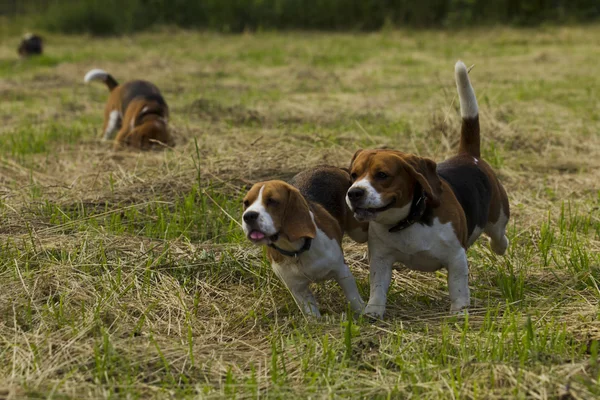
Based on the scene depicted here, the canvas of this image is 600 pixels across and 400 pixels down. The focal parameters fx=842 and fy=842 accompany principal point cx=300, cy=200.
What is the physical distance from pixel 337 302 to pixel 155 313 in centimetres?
110

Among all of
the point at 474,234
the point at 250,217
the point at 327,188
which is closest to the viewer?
the point at 250,217

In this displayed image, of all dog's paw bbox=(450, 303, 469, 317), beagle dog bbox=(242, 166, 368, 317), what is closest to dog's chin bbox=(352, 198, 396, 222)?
beagle dog bbox=(242, 166, 368, 317)

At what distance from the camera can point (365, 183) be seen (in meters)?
4.30

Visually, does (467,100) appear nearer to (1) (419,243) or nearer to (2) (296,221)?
(1) (419,243)

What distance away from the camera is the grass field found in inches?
145

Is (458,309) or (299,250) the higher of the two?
(299,250)

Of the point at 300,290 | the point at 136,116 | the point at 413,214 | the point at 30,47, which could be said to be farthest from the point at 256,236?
the point at 30,47

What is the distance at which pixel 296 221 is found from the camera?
429 cm

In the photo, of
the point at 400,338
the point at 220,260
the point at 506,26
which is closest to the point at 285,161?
the point at 220,260

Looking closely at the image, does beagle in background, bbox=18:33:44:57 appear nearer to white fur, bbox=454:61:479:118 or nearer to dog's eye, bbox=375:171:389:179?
white fur, bbox=454:61:479:118

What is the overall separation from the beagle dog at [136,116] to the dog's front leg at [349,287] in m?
4.33

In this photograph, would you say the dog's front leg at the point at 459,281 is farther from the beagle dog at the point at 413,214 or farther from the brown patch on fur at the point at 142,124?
the brown patch on fur at the point at 142,124

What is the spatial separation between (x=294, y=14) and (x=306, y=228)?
2446 centimetres

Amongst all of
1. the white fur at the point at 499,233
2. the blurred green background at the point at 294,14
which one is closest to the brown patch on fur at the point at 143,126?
the white fur at the point at 499,233
